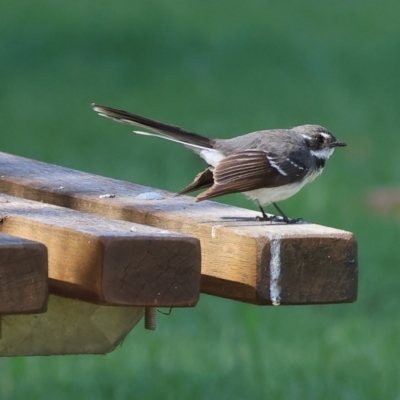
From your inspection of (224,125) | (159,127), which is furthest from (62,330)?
(224,125)

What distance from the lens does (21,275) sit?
2.60 metres

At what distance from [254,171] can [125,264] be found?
212cm

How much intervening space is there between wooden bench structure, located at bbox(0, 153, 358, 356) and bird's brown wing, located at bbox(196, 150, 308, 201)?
506mm

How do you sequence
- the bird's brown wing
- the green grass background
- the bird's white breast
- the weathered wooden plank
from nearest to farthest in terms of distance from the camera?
the weathered wooden plank → the bird's brown wing → the bird's white breast → the green grass background

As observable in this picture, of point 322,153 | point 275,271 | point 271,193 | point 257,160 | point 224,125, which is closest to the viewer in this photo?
point 275,271

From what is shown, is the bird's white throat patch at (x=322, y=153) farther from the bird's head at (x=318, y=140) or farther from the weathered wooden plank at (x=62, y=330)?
the weathered wooden plank at (x=62, y=330)

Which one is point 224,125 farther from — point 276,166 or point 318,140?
point 276,166

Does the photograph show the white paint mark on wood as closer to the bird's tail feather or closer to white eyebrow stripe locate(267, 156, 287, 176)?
the bird's tail feather

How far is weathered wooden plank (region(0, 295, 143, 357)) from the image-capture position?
3.33 m

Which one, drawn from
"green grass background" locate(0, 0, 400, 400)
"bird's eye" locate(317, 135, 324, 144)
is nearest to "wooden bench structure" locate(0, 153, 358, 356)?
"bird's eye" locate(317, 135, 324, 144)

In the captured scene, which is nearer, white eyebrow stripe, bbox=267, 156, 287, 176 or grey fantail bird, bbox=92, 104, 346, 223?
grey fantail bird, bbox=92, 104, 346, 223

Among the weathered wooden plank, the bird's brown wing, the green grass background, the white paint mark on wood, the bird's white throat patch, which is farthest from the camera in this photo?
the green grass background

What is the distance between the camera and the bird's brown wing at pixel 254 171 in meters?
4.47

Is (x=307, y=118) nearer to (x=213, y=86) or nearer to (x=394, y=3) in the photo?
(x=213, y=86)
